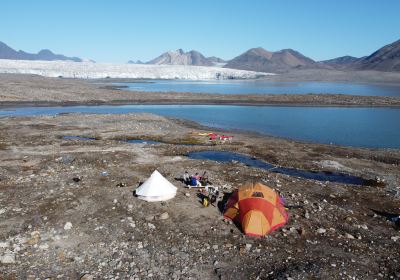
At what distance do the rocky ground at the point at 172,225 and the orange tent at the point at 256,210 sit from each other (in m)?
0.36

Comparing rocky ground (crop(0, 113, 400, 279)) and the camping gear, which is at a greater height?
the camping gear

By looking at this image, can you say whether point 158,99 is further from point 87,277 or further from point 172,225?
point 87,277

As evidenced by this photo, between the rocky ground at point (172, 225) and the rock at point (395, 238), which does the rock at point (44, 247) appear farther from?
the rock at point (395, 238)

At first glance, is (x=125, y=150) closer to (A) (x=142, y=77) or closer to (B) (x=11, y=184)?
(B) (x=11, y=184)

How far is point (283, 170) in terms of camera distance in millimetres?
22188

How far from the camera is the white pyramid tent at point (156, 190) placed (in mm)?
15375

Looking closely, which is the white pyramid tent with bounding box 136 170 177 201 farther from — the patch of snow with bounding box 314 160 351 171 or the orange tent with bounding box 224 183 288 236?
the patch of snow with bounding box 314 160 351 171

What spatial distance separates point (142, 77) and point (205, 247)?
14676 centimetres

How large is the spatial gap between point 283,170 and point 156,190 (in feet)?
31.1

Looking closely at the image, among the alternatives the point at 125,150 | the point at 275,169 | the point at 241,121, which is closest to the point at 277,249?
the point at 275,169

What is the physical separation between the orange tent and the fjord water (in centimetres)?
2046

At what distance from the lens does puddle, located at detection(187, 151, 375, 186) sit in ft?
67.5

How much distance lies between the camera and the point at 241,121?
44.6 metres

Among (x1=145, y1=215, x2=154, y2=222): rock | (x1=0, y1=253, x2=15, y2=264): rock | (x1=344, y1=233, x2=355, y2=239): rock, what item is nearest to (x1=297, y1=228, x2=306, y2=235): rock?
(x1=344, y1=233, x2=355, y2=239): rock
